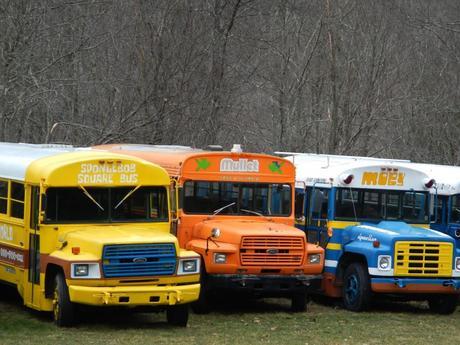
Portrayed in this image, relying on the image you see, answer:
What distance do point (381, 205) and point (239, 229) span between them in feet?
9.79

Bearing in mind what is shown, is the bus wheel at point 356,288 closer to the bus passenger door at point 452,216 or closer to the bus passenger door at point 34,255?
the bus passenger door at point 452,216

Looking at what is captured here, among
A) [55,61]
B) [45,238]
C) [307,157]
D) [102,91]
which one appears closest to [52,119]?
[102,91]

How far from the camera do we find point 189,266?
41.8ft

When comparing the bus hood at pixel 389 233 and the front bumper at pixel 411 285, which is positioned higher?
the bus hood at pixel 389 233

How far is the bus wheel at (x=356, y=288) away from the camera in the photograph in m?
15.2

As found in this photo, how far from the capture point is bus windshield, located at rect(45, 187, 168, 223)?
510 inches

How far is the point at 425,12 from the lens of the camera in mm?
26297

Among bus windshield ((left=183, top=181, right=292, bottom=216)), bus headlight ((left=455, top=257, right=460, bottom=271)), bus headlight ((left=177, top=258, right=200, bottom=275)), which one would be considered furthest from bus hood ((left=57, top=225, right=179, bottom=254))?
bus headlight ((left=455, top=257, right=460, bottom=271))

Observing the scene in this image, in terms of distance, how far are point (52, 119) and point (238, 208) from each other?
8.74 m

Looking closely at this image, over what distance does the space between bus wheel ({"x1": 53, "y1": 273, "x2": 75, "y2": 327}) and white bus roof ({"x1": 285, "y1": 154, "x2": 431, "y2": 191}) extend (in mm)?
5146

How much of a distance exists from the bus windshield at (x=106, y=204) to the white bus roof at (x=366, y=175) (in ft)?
11.2

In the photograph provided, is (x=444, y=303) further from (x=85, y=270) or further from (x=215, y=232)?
(x=85, y=270)

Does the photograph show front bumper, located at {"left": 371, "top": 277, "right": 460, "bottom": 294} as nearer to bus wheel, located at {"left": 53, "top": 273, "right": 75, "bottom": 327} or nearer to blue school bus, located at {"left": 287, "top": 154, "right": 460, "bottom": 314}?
blue school bus, located at {"left": 287, "top": 154, "right": 460, "bottom": 314}

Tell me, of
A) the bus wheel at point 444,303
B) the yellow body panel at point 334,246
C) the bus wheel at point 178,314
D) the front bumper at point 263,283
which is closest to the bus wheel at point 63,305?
the bus wheel at point 178,314
